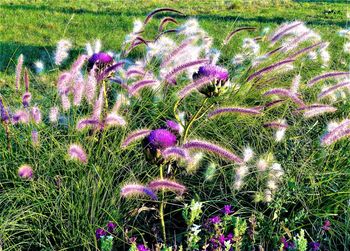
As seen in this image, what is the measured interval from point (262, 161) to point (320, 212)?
0.48 meters

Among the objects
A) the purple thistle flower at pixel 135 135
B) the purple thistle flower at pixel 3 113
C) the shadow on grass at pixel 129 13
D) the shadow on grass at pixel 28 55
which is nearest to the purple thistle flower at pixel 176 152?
the purple thistle flower at pixel 135 135

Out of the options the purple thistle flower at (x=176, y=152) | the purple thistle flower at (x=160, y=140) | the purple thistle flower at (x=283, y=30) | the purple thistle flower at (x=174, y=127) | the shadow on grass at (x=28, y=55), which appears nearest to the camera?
the purple thistle flower at (x=176, y=152)

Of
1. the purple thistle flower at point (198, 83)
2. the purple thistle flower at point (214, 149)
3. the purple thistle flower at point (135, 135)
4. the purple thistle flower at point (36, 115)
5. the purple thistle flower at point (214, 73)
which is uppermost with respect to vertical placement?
the purple thistle flower at point (214, 73)

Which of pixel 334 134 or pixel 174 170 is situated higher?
pixel 334 134

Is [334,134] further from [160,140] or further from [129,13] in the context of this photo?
[129,13]

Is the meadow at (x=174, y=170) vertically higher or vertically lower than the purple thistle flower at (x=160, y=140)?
lower

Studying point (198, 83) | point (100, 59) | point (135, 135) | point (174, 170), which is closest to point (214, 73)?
point (198, 83)

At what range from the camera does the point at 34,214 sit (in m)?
2.54

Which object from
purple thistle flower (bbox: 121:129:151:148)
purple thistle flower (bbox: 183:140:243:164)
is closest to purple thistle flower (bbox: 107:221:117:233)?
purple thistle flower (bbox: 121:129:151:148)

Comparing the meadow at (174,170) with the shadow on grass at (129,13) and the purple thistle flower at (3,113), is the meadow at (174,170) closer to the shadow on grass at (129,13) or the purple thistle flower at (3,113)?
the purple thistle flower at (3,113)

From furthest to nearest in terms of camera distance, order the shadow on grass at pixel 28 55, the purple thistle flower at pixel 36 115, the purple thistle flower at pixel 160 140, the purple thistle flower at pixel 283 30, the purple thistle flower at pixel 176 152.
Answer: the shadow on grass at pixel 28 55 < the purple thistle flower at pixel 283 30 < the purple thistle flower at pixel 36 115 < the purple thistle flower at pixel 160 140 < the purple thistle flower at pixel 176 152

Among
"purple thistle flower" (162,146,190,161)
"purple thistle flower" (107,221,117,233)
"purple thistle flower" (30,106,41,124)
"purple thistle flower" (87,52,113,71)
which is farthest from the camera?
"purple thistle flower" (87,52,113,71)

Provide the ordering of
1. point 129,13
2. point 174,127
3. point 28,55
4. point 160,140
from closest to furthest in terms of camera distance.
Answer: point 160,140
point 174,127
point 28,55
point 129,13

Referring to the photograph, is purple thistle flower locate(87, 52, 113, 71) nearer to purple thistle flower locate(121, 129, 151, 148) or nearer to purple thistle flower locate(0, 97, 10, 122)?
purple thistle flower locate(0, 97, 10, 122)
